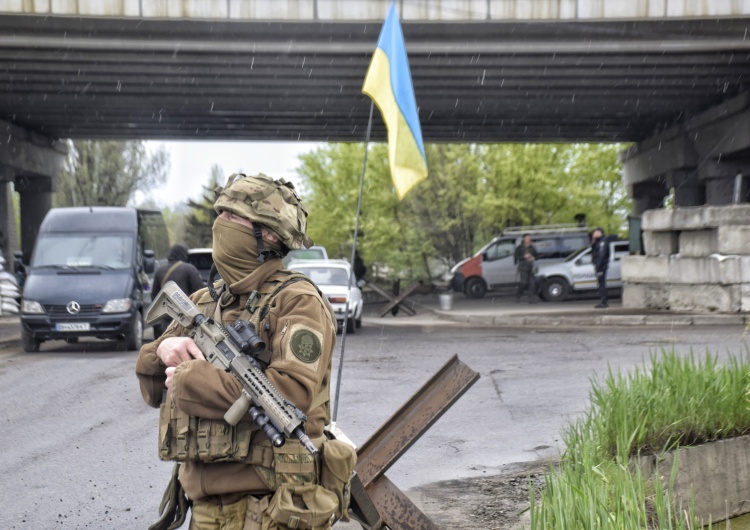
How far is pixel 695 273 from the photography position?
19.5 m

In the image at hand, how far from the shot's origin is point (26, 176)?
3719 centimetres

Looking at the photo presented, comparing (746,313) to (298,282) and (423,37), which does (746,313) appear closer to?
(423,37)

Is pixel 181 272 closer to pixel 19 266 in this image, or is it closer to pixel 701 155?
pixel 19 266

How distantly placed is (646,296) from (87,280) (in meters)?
12.2

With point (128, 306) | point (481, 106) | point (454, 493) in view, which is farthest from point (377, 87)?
point (481, 106)

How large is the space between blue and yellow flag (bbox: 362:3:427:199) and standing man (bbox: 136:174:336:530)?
4.15 metres

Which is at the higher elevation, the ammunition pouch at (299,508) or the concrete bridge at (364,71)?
the concrete bridge at (364,71)

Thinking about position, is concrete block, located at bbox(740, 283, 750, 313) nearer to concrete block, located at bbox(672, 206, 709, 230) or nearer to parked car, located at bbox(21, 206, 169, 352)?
concrete block, located at bbox(672, 206, 709, 230)

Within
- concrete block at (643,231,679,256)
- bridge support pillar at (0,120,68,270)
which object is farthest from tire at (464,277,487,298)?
bridge support pillar at (0,120,68,270)

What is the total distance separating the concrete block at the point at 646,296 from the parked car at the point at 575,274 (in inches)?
279

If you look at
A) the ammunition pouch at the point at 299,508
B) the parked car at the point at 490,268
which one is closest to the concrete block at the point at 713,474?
the ammunition pouch at the point at 299,508

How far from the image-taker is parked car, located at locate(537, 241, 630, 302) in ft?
98.1

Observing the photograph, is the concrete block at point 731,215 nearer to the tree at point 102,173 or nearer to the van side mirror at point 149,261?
the van side mirror at point 149,261

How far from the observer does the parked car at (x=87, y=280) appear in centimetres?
1611
